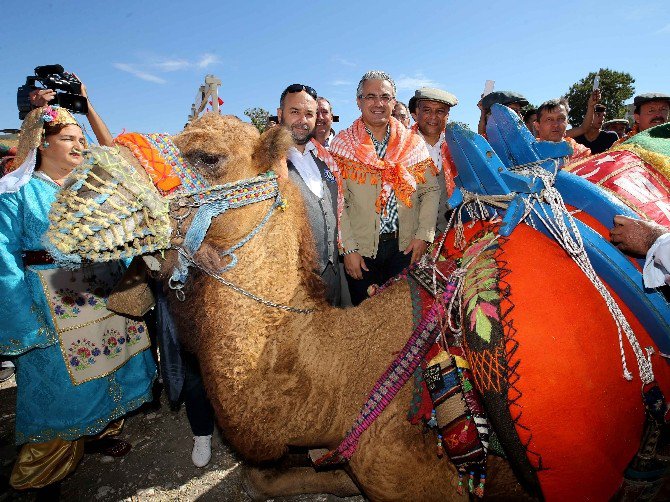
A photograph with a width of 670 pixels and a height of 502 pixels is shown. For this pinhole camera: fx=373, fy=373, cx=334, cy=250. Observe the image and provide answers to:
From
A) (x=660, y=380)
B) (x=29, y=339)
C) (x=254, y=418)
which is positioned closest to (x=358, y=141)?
(x=254, y=418)

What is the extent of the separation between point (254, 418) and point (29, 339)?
189cm

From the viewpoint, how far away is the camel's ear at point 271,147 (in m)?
1.79

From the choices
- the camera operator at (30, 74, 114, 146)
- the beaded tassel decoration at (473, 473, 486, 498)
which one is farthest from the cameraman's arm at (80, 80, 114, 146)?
the beaded tassel decoration at (473, 473, 486, 498)

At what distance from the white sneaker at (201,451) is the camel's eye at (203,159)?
256cm

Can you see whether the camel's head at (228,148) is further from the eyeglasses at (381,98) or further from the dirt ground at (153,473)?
the dirt ground at (153,473)

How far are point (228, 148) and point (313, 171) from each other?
118 centimetres

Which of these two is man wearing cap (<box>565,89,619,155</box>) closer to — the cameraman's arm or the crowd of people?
the crowd of people

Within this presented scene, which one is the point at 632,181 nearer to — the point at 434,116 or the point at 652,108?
the point at 434,116

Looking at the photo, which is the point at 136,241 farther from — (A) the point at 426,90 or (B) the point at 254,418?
(A) the point at 426,90

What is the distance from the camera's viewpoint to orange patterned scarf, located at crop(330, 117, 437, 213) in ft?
9.61

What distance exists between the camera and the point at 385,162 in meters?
2.96

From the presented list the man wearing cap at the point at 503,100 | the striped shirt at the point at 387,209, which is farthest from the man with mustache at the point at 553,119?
the striped shirt at the point at 387,209

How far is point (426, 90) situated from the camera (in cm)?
357

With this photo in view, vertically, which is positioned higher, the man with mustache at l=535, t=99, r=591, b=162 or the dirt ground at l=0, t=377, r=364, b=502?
the man with mustache at l=535, t=99, r=591, b=162
